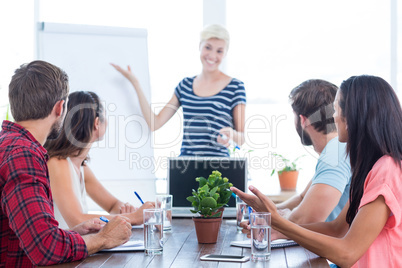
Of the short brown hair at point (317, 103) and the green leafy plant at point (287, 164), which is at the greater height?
the short brown hair at point (317, 103)

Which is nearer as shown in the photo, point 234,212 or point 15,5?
point 234,212

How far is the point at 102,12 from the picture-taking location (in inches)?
160

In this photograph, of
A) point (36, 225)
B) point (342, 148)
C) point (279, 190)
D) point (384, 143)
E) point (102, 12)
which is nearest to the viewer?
point (36, 225)

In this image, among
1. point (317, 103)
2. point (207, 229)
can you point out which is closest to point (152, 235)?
point (207, 229)

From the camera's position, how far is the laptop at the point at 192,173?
91.8 inches

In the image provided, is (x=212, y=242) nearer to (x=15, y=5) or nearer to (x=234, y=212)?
(x=234, y=212)

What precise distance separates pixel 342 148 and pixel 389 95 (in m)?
0.53

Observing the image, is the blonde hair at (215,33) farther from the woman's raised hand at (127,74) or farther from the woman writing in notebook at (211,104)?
the woman's raised hand at (127,74)

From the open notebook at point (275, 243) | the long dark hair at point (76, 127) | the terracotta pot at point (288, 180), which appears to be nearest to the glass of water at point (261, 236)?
the open notebook at point (275, 243)

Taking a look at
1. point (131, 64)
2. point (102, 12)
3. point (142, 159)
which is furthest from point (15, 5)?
point (142, 159)

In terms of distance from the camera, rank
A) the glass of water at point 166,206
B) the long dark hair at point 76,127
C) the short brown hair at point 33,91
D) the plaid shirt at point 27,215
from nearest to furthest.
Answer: the plaid shirt at point 27,215
the short brown hair at point 33,91
the glass of water at point 166,206
the long dark hair at point 76,127

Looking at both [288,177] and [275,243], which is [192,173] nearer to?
[275,243]

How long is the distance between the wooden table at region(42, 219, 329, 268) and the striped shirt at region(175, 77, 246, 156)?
1.28 m

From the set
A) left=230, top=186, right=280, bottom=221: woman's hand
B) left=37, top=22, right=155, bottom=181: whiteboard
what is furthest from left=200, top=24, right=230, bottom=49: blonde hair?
left=230, top=186, right=280, bottom=221: woman's hand
